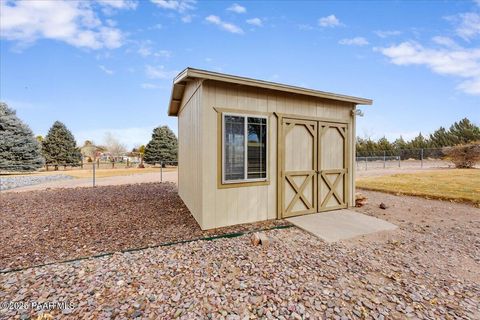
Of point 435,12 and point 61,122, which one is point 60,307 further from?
point 61,122

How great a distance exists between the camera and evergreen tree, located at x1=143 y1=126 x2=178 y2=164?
1031 inches

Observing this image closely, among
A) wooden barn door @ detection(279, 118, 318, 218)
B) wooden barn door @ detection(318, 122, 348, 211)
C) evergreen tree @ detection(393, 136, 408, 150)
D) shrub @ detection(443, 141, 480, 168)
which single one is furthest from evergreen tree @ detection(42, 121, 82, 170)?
evergreen tree @ detection(393, 136, 408, 150)

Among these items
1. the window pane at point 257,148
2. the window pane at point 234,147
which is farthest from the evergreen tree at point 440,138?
the window pane at point 234,147

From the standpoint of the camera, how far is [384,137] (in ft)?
106

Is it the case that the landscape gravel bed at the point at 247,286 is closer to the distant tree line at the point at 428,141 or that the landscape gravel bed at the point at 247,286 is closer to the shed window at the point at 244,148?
the shed window at the point at 244,148

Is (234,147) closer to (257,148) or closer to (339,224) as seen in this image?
(257,148)

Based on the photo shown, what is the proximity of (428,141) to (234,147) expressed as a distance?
127 feet

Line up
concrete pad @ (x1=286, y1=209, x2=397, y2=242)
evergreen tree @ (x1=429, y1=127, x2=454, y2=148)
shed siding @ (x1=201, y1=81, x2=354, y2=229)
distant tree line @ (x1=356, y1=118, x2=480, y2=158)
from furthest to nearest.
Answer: evergreen tree @ (x1=429, y1=127, x2=454, y2=148)
distant tree line @ (x1=356, y1=118, x2=480, y2=158)
shed siding @ (x1=201, y1=81, x2=354, y2=229)
concrete pad @ (x1=286, y1=209, x2=397, y2=242)

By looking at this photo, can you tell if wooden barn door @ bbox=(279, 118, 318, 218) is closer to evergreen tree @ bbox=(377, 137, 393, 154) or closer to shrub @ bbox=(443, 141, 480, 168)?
shrub @ bbox=(443, 141, 480, 168)

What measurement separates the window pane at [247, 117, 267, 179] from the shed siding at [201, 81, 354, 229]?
14cm

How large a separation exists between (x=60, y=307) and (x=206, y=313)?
53.7 inches

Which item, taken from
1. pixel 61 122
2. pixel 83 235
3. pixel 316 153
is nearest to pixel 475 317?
pixel 316 153

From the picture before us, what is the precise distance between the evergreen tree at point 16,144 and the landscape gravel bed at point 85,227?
14785mm

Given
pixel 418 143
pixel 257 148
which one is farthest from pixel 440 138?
pixel 257 148
